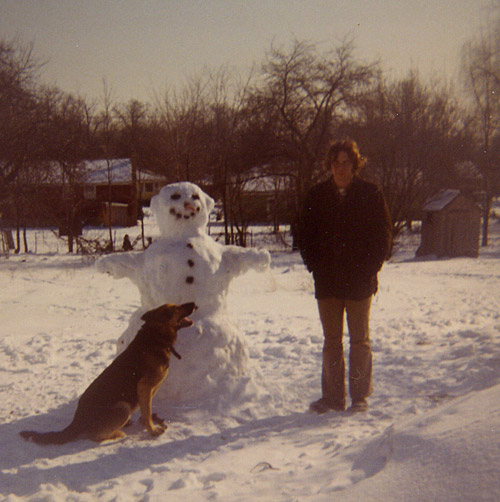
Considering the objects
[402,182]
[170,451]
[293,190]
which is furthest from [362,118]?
[170,451]

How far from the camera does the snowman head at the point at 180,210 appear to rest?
403 cm

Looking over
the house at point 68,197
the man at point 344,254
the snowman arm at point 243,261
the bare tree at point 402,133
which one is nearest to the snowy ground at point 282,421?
the man at point 344,254

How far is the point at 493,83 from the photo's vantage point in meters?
21.1

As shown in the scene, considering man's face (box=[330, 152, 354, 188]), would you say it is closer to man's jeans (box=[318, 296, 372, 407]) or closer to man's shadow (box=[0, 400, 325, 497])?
man's jeans (box=[318, 296, 372, 407])

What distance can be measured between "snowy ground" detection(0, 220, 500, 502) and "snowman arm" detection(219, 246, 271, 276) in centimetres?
95

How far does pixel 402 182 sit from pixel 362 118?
2.66m

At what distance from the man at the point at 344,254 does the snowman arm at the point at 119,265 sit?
1.47 m

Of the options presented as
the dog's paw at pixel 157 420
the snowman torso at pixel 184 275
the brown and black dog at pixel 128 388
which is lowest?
the dog's paw at pixel 157 420

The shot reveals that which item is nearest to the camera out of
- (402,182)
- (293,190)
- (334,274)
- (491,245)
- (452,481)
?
(452,481)

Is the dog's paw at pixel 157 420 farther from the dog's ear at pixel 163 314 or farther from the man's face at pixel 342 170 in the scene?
the man's face at pixel 342 170

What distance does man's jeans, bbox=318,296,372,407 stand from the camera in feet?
11.8

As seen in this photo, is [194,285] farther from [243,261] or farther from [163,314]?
[163,314]

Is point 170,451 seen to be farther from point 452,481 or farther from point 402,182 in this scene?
point 402,182

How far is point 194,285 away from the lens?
153 inches
